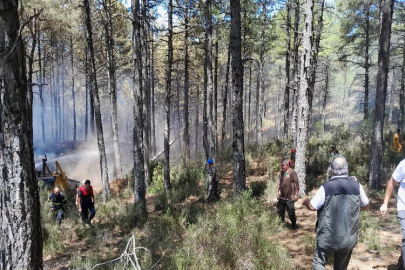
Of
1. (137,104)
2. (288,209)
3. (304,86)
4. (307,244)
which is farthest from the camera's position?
(137,104)

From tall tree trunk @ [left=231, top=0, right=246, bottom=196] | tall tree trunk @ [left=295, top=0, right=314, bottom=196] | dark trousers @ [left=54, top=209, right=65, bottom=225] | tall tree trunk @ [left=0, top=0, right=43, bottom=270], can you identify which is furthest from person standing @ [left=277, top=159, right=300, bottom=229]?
dark trousers @ [left=54, top=209, right=65, bottom=225]

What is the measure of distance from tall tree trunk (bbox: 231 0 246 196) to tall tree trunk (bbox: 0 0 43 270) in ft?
17.5

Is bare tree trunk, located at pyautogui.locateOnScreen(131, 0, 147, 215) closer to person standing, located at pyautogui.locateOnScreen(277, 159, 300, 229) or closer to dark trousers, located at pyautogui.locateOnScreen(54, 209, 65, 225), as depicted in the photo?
dark trousers, located at pyautogui.locateOnScreen(54, 209, 65, 225)

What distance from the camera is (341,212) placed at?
3.09m

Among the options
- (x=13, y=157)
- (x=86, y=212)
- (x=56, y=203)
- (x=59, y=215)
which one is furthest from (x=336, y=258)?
(x=56, y=203)

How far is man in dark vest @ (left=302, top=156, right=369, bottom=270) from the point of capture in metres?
3.08

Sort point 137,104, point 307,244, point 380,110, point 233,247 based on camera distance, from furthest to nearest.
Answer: point 380,110
point 137,104
point 307,244
point 233,247

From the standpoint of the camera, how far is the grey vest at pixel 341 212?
3.08 metres

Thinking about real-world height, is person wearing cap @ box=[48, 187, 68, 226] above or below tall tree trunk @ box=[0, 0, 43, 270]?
below

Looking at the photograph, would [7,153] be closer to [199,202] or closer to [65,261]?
[65,261]

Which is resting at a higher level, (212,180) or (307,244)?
(212,180)

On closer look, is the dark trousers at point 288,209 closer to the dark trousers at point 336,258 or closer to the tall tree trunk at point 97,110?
the dark trousers at point 336,258

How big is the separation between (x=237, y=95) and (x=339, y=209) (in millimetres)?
5030

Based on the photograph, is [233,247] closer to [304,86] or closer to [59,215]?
[304,86]
